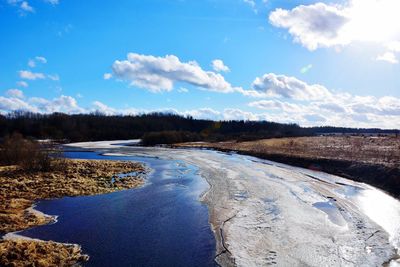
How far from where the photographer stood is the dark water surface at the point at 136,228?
1091 cm

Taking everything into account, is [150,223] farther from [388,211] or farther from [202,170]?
[202,170]

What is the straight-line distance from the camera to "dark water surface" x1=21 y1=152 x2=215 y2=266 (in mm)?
10906

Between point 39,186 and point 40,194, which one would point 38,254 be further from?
point 39,186

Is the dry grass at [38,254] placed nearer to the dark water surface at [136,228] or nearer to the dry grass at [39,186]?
the dark water surface at [136,228]

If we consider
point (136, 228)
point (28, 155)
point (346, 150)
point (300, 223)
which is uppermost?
point (346, 150)

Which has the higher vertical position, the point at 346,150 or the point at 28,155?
the point at 346,150

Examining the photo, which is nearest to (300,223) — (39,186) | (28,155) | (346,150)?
(39,186)

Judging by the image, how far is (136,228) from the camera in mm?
13867

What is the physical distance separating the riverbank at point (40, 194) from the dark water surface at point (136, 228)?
71 cm

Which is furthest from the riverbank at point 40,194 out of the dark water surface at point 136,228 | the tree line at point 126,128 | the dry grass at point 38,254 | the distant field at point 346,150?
the tree line at point 126,128

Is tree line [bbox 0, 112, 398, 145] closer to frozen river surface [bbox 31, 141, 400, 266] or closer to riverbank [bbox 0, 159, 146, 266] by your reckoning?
riverbank [bbox 0, 159, 146, 266]

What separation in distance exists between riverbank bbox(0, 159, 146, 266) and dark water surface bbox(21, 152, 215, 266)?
0.71 meters

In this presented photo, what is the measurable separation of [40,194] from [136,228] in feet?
28.4

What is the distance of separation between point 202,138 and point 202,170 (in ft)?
212
